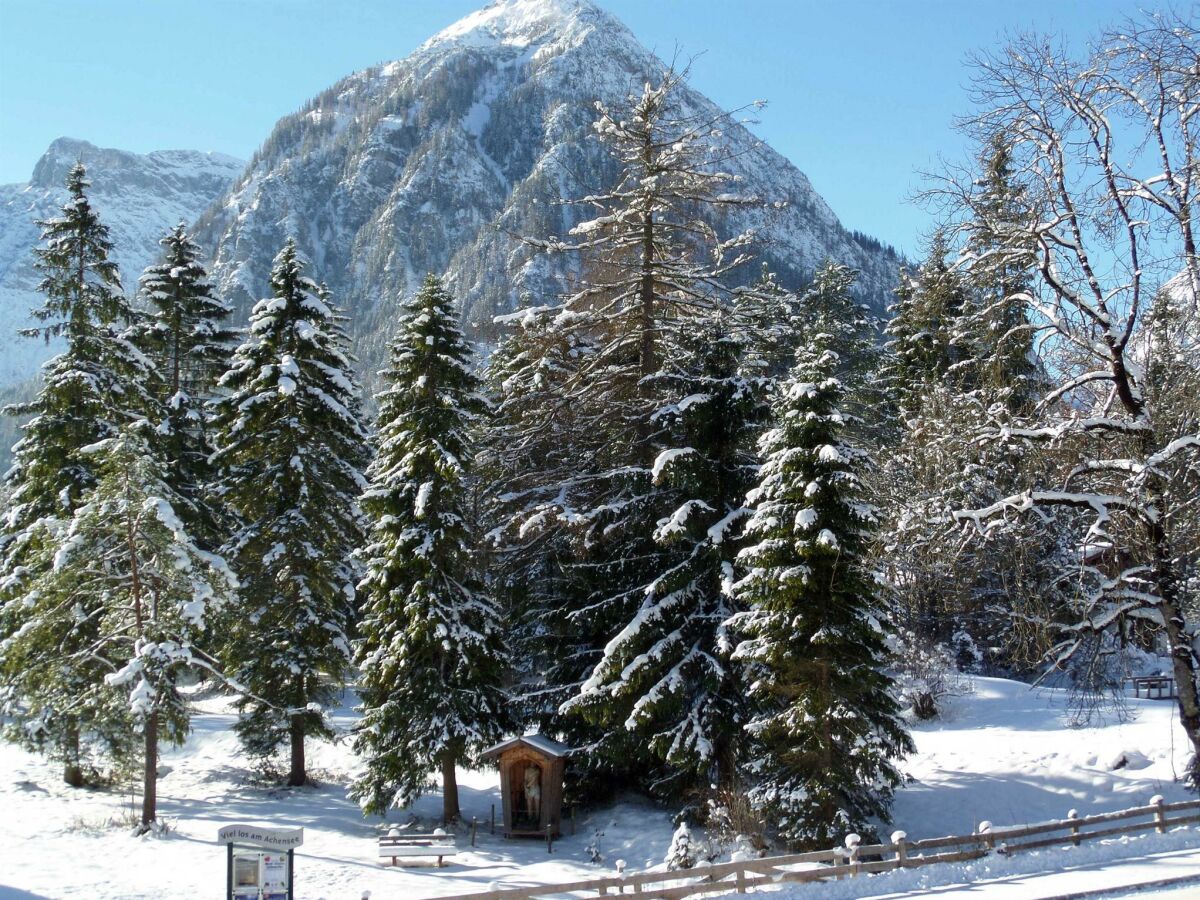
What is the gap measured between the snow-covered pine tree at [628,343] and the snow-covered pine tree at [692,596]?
578 mm

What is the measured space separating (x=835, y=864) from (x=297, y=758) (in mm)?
16743

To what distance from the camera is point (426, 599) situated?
23.4 metres

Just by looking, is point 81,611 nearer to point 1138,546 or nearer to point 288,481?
point 288,481

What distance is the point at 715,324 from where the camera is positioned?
22828 mm

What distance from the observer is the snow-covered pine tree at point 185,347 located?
1180 inches

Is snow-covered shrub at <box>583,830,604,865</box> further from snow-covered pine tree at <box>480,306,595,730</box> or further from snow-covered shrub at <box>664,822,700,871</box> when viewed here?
snow-covered shrub at <box>664,822,700,871</box>

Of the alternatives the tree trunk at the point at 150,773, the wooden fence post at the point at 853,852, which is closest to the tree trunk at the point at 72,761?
the tree trunk at the point at 150,773

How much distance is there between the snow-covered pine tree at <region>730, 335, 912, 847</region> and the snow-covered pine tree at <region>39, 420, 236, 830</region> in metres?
13.4

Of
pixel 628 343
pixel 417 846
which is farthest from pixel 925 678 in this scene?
pixel 417 846

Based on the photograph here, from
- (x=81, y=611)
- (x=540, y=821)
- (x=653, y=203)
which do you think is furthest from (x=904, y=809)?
(x=81, y=611)

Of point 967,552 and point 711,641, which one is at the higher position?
point 967,552

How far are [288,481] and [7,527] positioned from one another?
9.26 m

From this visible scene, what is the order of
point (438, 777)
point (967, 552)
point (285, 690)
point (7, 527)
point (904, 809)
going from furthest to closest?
point (438, 777) → point (7, 527) → point (285, 690) → point (904, 809) → point (967, 552)

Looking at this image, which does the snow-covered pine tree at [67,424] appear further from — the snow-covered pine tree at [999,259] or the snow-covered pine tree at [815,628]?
the snow-covered pine tree at [999,259]
